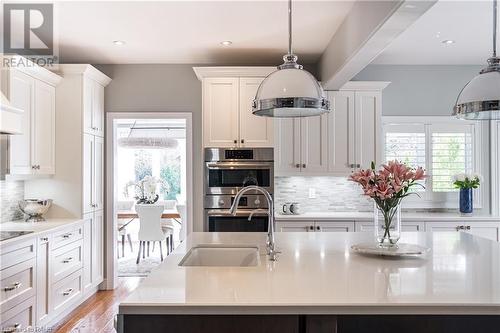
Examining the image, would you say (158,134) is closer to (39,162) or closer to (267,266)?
(39,162)

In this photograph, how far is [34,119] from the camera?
143 inches

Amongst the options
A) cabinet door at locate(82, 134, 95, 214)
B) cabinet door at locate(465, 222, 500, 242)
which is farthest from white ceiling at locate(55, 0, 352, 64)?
cabinet door at locate(465, 222, 500, 242)

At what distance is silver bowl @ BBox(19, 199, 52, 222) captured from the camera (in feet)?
12.0

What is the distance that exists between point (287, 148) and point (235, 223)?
1.01m

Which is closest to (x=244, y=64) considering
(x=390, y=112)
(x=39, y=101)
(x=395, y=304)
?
(x=390, y=112)

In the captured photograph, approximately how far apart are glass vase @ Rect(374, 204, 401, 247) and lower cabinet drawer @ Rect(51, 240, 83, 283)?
106 inches

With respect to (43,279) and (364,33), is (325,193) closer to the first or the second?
(364,33)

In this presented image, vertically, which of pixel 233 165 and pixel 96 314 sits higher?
pixel 233 165

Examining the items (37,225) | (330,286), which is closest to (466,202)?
(330,286)

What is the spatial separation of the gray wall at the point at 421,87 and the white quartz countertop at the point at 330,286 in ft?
9.26

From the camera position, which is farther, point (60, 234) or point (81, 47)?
point (81, 47)

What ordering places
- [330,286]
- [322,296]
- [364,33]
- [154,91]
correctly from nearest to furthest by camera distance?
[322,296] → [330,286] → [364,33] → [154,91]

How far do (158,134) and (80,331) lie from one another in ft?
17.9

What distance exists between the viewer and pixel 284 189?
4.70 metres
